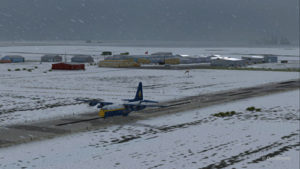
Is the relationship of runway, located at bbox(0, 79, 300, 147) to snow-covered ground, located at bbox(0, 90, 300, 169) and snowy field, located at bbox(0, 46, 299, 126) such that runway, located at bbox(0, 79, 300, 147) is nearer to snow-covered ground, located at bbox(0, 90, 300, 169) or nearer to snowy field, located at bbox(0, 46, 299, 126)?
snow-covered ground, located at bbox(0, 90, 300, 169)

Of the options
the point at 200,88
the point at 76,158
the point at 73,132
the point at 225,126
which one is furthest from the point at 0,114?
the point at 200,88

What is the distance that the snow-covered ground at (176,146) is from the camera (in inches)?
1282

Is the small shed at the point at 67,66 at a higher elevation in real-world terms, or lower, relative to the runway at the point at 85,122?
higher

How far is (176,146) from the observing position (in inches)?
1475

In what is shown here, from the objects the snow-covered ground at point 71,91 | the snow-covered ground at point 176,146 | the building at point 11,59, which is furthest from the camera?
the building at point 11,59

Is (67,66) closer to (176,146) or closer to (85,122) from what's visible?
(85,122)

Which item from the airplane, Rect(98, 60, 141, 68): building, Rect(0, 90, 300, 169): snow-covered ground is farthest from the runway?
Rect(98, 60, 141, 68): building

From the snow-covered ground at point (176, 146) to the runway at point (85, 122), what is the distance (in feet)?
5.76

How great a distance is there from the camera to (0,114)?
52.1 m

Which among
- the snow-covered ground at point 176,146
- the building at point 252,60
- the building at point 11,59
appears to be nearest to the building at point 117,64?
the building at point 11,59

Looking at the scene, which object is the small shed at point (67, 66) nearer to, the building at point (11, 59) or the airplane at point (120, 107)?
the building at point (11, 59)

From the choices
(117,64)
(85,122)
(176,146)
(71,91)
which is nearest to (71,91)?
(71,91)

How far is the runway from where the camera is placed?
40619mm

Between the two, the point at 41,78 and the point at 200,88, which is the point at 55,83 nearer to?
the point at 41,78
